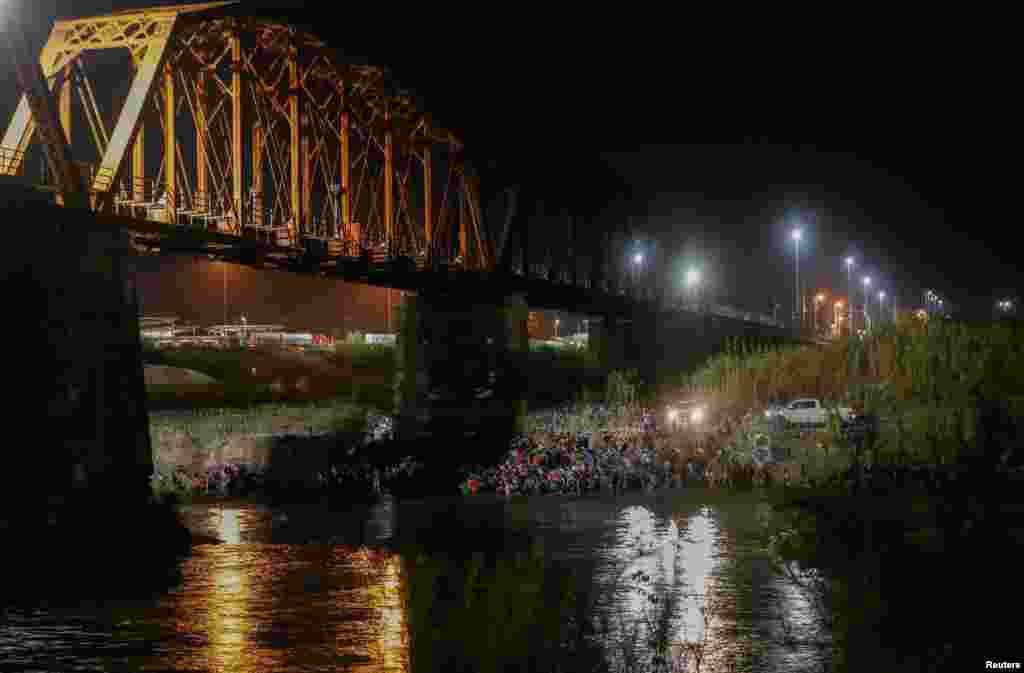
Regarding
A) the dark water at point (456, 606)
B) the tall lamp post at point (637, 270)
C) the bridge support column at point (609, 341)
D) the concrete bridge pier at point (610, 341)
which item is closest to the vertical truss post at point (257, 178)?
the dark water at point (456, 606)

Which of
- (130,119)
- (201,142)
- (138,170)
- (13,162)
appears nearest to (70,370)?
(13,162)

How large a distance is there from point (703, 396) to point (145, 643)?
114 feet

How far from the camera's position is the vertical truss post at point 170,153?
36.2m

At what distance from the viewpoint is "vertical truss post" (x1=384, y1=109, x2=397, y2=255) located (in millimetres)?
51250

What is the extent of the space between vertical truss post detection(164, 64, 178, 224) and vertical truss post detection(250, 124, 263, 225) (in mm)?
3849

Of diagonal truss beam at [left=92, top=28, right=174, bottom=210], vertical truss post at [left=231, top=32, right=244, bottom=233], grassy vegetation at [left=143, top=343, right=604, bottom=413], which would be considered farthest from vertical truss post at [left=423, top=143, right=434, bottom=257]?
diagonal truss beam at [left=92, top=28, right=174, bottom=210]

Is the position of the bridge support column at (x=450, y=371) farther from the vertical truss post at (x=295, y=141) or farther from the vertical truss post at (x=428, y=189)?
the vertical truss post at (x=295, y=141)

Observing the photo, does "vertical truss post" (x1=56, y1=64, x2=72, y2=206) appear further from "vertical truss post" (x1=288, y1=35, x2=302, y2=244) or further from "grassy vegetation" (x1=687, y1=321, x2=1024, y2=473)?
"grassy vegetation" (x1=687, y1=321, x2=1024, y2=473)

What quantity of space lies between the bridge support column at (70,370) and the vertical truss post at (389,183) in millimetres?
19655

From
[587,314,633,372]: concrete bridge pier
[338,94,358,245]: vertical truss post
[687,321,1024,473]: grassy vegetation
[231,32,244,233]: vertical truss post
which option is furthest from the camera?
[587,314,633,372]: concrete bridge pier

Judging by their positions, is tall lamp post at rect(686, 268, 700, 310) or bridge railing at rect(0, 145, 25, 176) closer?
bridge railing at rect(0, 145, 25, 176)

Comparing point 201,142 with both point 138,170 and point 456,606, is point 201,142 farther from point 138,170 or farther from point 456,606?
point 456,606

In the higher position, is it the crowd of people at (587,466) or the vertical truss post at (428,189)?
the vertical truss post at (428,189)

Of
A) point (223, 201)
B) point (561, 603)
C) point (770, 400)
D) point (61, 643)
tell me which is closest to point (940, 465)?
point (770, 400)
